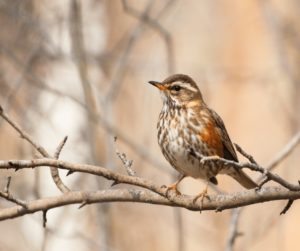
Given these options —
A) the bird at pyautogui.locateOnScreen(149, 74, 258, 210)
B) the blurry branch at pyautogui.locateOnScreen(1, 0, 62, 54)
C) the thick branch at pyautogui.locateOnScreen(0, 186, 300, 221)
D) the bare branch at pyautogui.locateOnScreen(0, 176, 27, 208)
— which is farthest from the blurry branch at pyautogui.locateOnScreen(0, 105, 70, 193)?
the blurry branch at pyautogui.locateOnScreen(1, 0, 62, 54)

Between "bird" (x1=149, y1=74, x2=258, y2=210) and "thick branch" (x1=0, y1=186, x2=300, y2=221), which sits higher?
"bird" (x1=149, y1=74, x2=258, y2=210)

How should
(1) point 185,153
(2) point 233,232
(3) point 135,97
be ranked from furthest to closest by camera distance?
(3) point 135,97
(2) point 233,232
(1) point 185,153

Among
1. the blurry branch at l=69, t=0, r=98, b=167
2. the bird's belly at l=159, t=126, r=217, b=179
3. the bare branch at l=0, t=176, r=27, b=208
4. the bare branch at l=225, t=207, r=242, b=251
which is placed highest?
the blurry branch at l=69, t=0, r=98, b=167

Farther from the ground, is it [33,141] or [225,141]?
[225,141]

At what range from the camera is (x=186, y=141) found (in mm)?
3820

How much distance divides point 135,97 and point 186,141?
26.3ft

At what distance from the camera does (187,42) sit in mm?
11273

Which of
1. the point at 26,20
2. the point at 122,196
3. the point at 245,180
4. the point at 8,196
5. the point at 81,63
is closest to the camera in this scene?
the point at 8,196

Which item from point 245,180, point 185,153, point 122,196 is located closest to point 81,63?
point 185,153

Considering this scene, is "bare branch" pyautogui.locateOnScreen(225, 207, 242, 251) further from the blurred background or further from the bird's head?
the bird's head

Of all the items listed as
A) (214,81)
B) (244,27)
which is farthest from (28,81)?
(244,27)

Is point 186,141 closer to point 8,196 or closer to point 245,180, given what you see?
point 245,180

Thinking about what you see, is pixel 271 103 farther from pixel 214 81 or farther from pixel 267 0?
pixel 267 0

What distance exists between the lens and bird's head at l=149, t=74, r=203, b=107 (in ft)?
14.1
